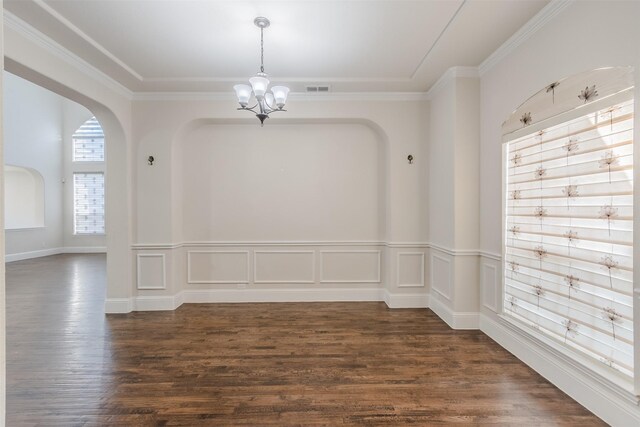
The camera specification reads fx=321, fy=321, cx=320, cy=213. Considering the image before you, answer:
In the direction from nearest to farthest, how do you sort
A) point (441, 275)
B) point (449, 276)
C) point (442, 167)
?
point (449, 276) → point (442, 167) → point (441, 275)

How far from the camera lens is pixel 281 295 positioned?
482cm

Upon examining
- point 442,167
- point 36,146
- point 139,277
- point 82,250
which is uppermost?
point 36,146

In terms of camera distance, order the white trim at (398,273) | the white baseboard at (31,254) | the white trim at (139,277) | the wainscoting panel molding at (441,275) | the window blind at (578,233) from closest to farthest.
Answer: the window blind at (578,233) → the wainscoting panel molding at (441,275) → the white trim at (139,277) → the white trim at (398,273) → the white baseboard at (31,254)

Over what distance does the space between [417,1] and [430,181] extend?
241 cm

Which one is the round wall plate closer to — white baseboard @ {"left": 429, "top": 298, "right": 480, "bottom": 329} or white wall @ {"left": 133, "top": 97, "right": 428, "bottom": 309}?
white wall @ {"left": 133, "top": 97, "right": 428, "bottom": 309}

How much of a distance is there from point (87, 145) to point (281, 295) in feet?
30.1

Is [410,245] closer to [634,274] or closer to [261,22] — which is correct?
[634,274]

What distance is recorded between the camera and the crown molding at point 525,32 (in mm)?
2516

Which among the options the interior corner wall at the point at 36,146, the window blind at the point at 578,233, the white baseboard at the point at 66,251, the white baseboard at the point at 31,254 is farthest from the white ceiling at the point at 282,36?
the white baseboard at the point at 66,251

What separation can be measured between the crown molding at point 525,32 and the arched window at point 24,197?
11.3m

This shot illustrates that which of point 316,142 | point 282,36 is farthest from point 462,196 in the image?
point 282,36

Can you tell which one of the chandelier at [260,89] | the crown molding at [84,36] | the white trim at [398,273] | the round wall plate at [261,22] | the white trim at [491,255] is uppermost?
the crown molding at [84,36]

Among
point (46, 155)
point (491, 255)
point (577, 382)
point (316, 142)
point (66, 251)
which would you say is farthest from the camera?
point (66, 251)

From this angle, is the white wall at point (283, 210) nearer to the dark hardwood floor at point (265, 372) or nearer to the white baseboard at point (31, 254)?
the dark hardwood floor at point (265, 372)
